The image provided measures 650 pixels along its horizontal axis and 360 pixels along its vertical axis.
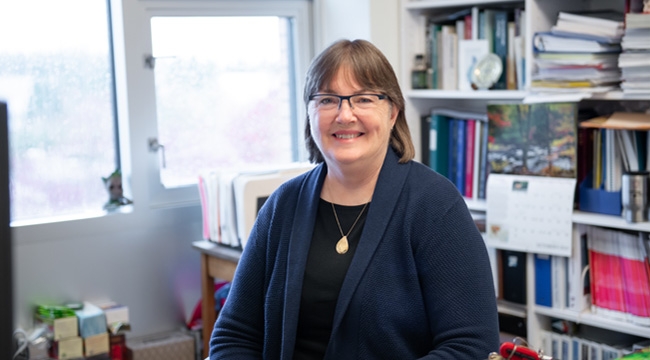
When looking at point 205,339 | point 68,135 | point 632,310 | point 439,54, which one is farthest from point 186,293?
point 632,310

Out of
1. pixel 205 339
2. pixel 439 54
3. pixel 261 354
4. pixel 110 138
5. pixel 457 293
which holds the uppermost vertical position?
pixel 439 54

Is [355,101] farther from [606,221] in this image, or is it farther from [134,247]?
[134,247]

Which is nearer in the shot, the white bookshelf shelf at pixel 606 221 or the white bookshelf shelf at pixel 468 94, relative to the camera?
the white bookshelf shelf at pixel 606 221

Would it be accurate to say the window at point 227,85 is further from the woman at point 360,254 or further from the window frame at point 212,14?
the woman at point 360,254

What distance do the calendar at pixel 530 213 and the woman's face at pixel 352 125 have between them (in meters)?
1.21

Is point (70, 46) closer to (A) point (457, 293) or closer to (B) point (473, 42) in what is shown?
(B) point (473, 42)

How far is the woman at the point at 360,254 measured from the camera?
175cm

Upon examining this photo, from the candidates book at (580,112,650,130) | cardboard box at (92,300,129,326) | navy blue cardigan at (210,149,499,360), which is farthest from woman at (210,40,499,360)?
cardboard box at (92,300,129,326)

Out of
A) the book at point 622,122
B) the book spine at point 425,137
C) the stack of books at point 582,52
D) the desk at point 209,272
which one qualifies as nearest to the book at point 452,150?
the book spine at point 425,137

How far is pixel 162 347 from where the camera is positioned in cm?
315

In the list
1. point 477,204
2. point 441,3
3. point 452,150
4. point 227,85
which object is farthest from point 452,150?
point 227,85

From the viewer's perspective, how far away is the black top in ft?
6.02

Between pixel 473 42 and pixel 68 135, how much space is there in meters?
1.57

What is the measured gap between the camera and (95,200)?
3225mm
